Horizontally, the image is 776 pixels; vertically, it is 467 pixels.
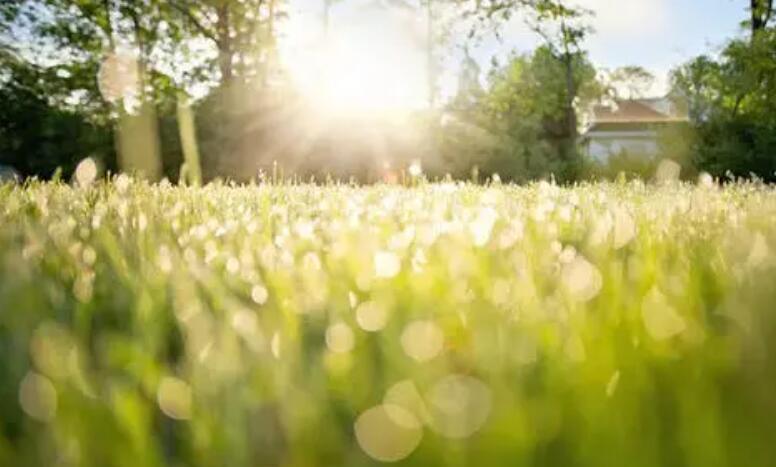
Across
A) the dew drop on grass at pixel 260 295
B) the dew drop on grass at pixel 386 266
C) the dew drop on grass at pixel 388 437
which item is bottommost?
the dew drop on grass at pixel 388 437

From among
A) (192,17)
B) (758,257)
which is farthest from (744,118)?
(758,257)

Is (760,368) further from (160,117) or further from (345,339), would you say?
(160,117)

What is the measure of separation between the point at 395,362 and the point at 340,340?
309 mm

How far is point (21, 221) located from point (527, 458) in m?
3.66

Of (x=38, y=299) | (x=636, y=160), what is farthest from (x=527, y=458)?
(x=636, y=160)

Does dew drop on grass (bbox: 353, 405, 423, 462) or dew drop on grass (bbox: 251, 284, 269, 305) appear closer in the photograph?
dew drop on grass (bbox: 353, 405, 423, 462)

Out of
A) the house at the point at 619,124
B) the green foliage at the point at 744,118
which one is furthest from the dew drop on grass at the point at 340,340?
the house at the point at 619,124

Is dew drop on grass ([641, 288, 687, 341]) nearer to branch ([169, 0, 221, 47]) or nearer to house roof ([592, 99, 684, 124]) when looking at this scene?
branch ([169, 0, 221, 47])

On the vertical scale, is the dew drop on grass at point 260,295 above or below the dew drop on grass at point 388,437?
above

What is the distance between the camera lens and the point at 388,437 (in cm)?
80

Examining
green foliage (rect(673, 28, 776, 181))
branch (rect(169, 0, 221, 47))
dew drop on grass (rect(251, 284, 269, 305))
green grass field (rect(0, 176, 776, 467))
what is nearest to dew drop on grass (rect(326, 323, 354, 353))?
green grass field (rect(0, 176, 776, 467))

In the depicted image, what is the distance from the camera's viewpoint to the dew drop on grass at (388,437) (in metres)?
0.80

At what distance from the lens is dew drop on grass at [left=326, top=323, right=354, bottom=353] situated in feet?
4.58

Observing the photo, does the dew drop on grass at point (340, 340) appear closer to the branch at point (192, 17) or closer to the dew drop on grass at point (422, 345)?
the dew drop on grass at point (422, 345)
